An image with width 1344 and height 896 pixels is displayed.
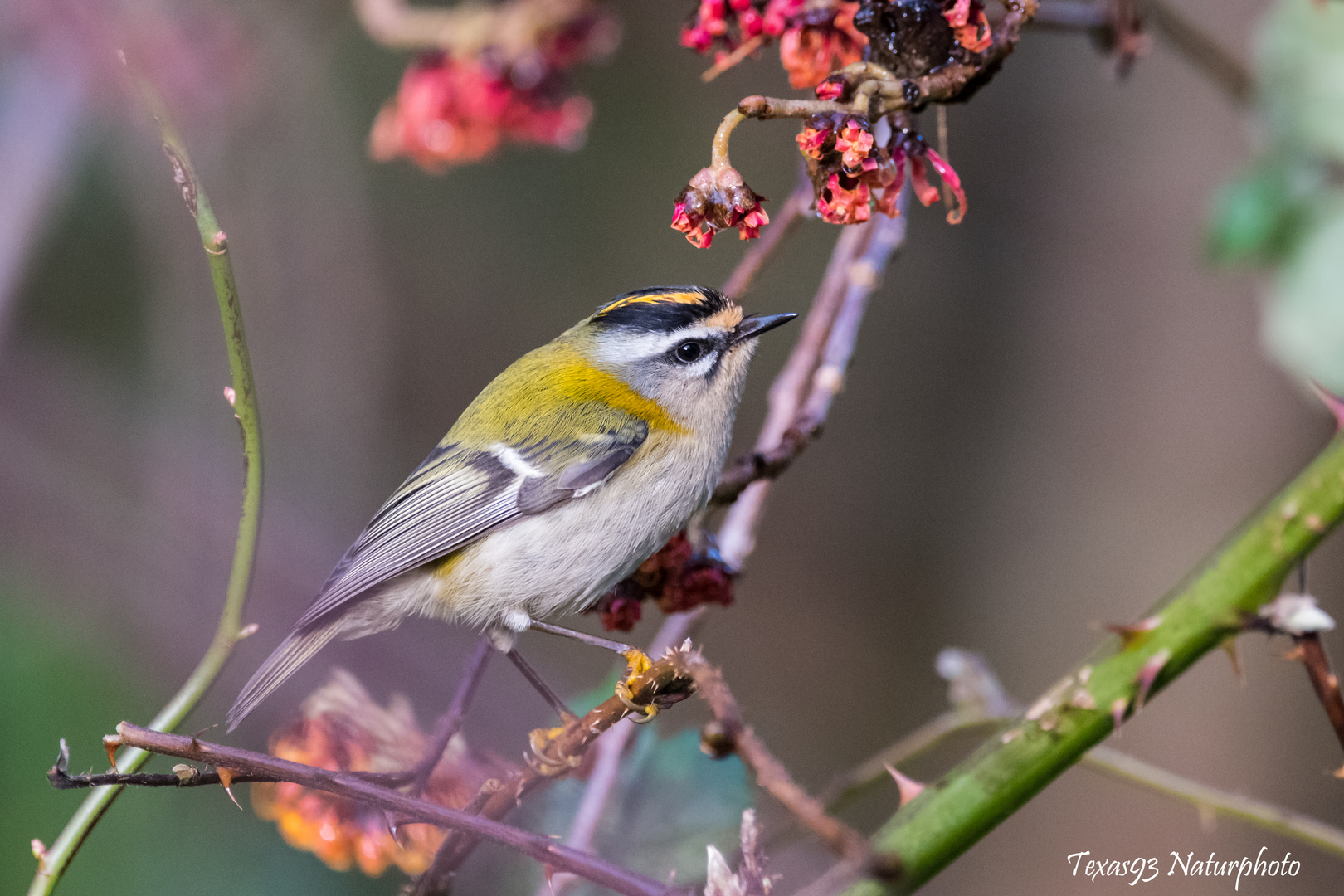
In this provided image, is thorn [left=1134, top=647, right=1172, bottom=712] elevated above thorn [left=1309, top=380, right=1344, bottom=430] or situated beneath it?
situated beneath

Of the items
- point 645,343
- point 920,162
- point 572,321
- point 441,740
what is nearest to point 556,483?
point 645,343

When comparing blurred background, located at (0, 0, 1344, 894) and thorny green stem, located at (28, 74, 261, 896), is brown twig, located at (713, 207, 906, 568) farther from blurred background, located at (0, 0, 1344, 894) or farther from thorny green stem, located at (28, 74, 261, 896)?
thorny green stem, located at (28, 74, 261, 896)

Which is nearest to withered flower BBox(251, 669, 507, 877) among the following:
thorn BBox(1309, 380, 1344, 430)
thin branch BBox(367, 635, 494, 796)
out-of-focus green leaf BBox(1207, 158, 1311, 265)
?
thin branch BBox(367, 635, 494, 796)

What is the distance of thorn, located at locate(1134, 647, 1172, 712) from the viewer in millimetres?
631

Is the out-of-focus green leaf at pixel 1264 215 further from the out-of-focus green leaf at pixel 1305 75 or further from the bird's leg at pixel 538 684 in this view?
the bird's leg at pixel 538 684

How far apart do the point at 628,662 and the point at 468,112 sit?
81cm

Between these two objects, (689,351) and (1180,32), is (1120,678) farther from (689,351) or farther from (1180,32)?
(1180,32)

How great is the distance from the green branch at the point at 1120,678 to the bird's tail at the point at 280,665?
2.43ft

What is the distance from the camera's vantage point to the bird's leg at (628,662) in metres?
0.65

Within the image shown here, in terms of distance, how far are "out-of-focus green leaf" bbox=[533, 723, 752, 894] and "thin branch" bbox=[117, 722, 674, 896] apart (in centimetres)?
41

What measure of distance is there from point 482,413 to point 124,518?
114 cm

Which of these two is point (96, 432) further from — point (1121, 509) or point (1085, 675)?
point (1121, 509)

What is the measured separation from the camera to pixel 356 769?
0.94 m

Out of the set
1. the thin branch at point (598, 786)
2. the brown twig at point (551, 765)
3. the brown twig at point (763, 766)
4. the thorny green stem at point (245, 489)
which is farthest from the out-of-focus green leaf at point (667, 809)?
the brown twig at point (763, 766)
